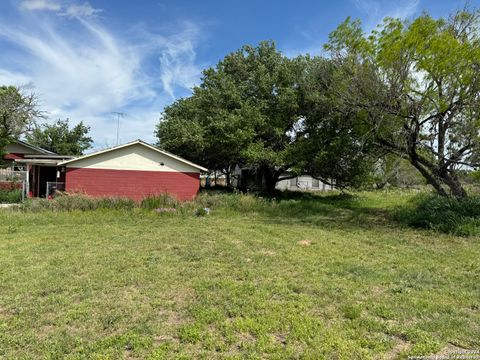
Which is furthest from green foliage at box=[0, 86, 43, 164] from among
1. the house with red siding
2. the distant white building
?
the distant white building

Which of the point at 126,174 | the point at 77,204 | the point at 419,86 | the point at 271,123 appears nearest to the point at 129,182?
the point at 126,174

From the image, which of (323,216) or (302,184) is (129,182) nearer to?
(323,216)

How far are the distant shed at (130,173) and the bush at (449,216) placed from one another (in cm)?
1145

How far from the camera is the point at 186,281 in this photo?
17.5 feet

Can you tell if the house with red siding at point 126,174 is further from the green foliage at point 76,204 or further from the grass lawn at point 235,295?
the grass lawn at point 235,295

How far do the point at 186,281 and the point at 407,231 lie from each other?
7905mm

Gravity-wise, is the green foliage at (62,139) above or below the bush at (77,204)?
above

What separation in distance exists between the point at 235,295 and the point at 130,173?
593 inches

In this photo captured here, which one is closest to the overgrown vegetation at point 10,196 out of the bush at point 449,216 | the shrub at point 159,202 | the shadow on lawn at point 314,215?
the shrub at point 159,202

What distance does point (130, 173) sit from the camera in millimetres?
18344

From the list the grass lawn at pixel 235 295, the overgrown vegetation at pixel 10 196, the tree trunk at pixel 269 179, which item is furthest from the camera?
the tree trunk at pixel 269 179

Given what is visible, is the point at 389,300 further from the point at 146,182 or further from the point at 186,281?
the point at 146,182

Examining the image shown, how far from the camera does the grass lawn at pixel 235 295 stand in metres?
3.37

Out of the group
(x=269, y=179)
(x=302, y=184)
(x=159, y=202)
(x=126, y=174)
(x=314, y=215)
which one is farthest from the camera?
(x=302, y=184)
